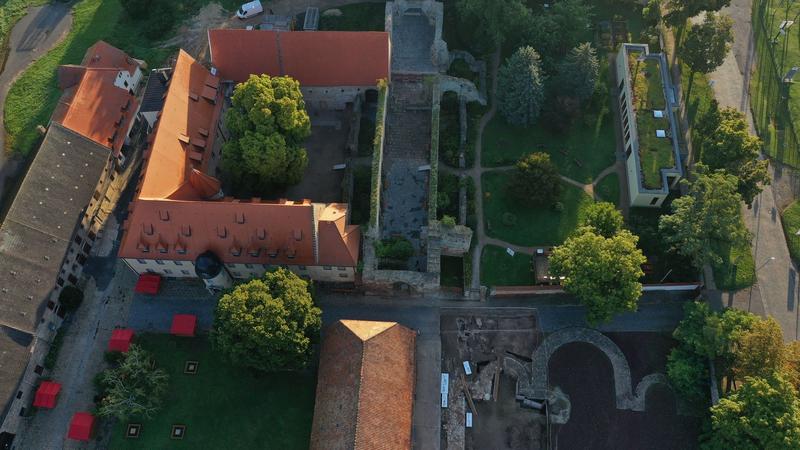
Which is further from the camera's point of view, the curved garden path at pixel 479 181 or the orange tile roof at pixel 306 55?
the orange tile roof at pixel 306 55

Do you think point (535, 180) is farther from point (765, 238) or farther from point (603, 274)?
point (765, 238)

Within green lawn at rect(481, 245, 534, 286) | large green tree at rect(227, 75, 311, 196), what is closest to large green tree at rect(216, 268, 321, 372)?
large green tree at rect(227, 75, 311, 196)

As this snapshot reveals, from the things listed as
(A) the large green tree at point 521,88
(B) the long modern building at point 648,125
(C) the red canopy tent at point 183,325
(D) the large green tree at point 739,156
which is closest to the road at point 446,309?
(B) the long modern building at point 648,125

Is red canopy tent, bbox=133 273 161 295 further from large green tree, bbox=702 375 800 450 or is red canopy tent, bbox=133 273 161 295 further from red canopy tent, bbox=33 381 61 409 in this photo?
large green tree, bbox=702 375 800 450

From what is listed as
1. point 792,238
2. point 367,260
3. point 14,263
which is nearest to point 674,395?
point 792,238

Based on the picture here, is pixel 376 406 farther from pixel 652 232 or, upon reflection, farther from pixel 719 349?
pixel 652 232

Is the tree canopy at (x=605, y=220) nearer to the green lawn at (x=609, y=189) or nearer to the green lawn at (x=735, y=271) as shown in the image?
the green lawn at (x=609, y=189)
